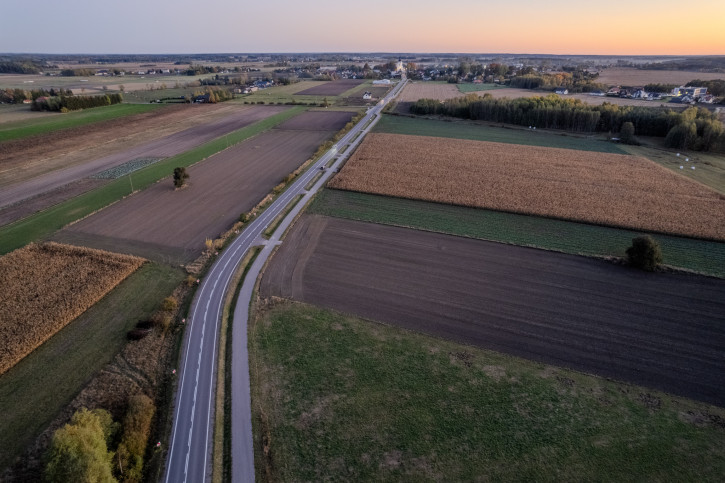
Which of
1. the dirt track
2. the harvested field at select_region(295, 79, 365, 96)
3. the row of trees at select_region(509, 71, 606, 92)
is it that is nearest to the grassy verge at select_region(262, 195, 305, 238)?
the dirt track

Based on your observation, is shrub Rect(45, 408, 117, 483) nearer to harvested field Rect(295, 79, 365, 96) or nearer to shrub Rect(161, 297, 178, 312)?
shrub Rect(161, 297, 178, 312)

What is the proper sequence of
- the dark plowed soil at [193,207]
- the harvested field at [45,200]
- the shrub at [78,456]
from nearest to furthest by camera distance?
the shrub at [78,456] → the dark plowed soil at [193,207] → the harvested field at [45,200]

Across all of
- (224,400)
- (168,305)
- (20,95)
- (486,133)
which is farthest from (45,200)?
(20,95)

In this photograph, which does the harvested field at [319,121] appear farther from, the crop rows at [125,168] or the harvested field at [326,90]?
the harvested field at [326,90]

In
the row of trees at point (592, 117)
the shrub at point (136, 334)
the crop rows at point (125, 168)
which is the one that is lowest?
the shrub at point (136, 334)

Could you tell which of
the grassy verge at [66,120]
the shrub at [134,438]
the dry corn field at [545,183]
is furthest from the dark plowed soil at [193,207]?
the grassy verge at [66,120]

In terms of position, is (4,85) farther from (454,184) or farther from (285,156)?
(454,184)

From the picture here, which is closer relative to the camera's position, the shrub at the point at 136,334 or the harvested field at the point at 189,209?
the shrub at the point at 136,334

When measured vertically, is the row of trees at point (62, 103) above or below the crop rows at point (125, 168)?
above
